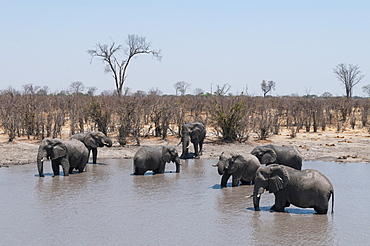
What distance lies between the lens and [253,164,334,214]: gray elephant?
10.3 metres

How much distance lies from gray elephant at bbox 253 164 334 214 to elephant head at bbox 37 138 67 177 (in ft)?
23.9

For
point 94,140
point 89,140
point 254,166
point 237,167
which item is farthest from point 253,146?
point 237,167

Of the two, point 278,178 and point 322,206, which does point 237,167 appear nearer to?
point 278,178

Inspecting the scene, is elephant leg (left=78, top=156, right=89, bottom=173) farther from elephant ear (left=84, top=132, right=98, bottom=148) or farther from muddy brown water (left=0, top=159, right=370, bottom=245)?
elephant ear (left=84, top=132, right=98, bottom=148)

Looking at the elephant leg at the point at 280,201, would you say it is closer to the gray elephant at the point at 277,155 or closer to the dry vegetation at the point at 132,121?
the gray elephant at the point at 277,155

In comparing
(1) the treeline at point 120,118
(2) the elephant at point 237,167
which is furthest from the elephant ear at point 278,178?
(1) the treeline at point 120,118

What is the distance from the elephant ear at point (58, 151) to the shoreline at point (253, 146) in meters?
4.07

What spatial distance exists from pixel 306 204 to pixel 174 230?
3104 millimetres

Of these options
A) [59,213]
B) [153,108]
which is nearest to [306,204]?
[59,213]

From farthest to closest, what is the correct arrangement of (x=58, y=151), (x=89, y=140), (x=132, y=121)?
(x=132, y=121) < (x=89, y=140) < (x=58, y=151)

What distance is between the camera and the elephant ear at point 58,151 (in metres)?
15.3

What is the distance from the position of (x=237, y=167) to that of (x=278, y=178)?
9.85ft

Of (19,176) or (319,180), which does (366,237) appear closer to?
(319,180)

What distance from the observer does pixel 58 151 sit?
50.3ft
